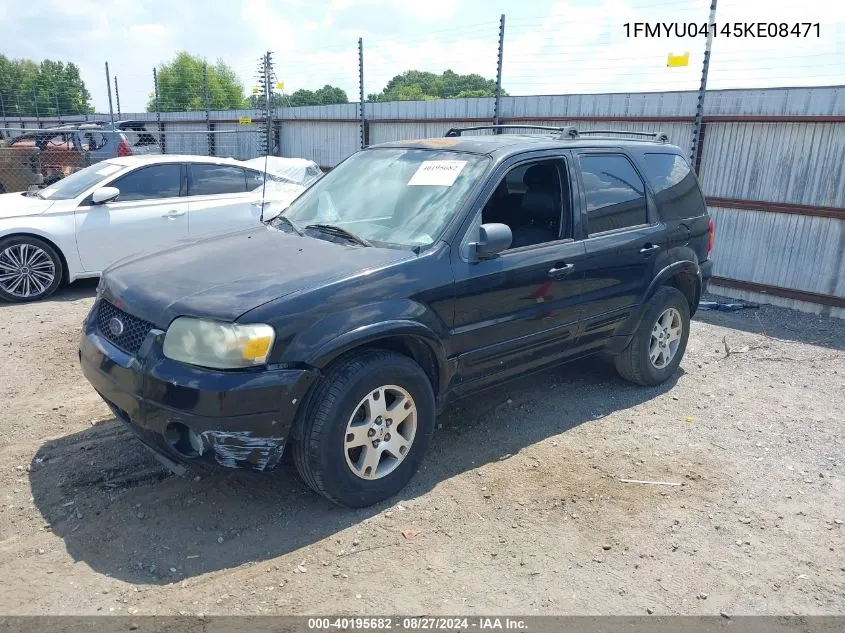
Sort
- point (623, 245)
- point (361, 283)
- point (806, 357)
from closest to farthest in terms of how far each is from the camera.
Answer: point (361, 283), point (623, 245), point (806, 357)

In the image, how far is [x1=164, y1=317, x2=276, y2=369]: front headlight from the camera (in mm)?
3143

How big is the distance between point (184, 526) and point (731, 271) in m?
7.66

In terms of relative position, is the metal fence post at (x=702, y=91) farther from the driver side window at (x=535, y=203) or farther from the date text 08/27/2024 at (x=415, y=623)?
the date text 08/27/2024 at (x=415, y=623)

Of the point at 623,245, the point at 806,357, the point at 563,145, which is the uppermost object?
the point at 563,145

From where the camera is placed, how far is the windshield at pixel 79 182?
7918 mm

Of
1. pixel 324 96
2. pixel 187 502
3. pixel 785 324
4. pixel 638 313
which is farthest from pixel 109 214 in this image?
pixel 324 96

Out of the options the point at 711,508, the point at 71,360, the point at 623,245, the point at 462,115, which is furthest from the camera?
the point at 462,115

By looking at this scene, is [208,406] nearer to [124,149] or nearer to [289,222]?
[289,222]

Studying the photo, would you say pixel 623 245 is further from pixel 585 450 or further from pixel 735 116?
pixel 735 116

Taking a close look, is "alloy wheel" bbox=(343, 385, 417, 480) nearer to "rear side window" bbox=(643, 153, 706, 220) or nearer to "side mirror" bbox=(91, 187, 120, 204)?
"rear side window" bbox=(643, 153, 706, 220)

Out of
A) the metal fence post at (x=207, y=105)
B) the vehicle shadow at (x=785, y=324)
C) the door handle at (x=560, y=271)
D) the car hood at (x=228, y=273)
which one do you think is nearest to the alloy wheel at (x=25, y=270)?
the car hood at (x=228, y=273)

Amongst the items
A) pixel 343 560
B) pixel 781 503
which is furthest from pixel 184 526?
pixel 781 503

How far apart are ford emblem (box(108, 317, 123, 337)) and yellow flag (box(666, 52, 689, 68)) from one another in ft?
24.5

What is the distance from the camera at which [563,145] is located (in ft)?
15.3
